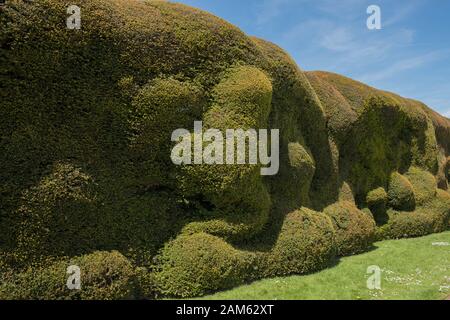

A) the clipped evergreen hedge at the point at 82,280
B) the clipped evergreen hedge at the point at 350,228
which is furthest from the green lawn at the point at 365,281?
the clipped evergreen hedge at the point at 82,280

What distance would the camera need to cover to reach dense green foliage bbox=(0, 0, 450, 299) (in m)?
7.80

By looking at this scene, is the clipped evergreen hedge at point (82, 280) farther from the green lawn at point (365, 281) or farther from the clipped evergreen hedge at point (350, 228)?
the clipped evergreen hedge at point (350, 228)

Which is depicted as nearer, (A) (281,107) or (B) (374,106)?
(A) (281,107)

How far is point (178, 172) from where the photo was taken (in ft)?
32.5

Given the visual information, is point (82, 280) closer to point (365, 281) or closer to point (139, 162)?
point (139, 162)

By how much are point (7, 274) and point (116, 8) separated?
5940 millimetres

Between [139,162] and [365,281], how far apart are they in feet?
20.9

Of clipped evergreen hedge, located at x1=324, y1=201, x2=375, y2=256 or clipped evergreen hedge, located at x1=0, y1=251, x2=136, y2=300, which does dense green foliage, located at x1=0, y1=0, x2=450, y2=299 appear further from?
clipped evergreen hedge, located at x1=324, y1=201, x2=375, y2=256

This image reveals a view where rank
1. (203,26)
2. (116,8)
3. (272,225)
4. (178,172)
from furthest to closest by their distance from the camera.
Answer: (272,225), (203,26), (178,172), (116,8)

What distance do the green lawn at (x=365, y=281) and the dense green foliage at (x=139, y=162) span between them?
544 millimetres

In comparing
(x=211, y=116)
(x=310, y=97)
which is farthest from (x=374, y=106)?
(x=211, y=116)

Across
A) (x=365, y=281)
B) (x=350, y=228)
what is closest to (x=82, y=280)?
(x=365, y=281)
